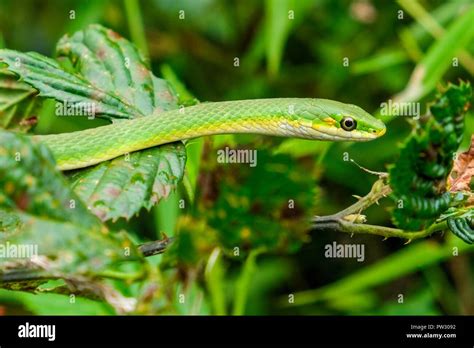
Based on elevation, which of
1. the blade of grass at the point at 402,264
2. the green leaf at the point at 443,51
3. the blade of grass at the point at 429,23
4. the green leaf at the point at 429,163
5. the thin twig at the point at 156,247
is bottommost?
the blade of grass at the point at 402,264

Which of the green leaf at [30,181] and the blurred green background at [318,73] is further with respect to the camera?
the blurred green background at [318,73]

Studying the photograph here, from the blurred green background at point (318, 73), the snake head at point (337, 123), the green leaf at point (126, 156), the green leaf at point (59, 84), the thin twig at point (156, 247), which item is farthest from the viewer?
the blurred green background at point (318, 73)

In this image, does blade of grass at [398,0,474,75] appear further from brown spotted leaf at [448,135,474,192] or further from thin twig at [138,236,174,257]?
thin twig at [138,236,174,257]

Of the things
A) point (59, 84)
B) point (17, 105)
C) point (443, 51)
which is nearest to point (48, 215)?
point (59, 84)

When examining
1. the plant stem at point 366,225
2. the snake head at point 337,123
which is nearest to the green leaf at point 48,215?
the plant stem at point 366,225

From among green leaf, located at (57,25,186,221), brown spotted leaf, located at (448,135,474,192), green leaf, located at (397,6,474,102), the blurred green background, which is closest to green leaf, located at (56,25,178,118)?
green leaf, located at (57,25,186,221)

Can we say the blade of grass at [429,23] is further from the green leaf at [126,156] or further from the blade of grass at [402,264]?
the green leaf at [126,156]
